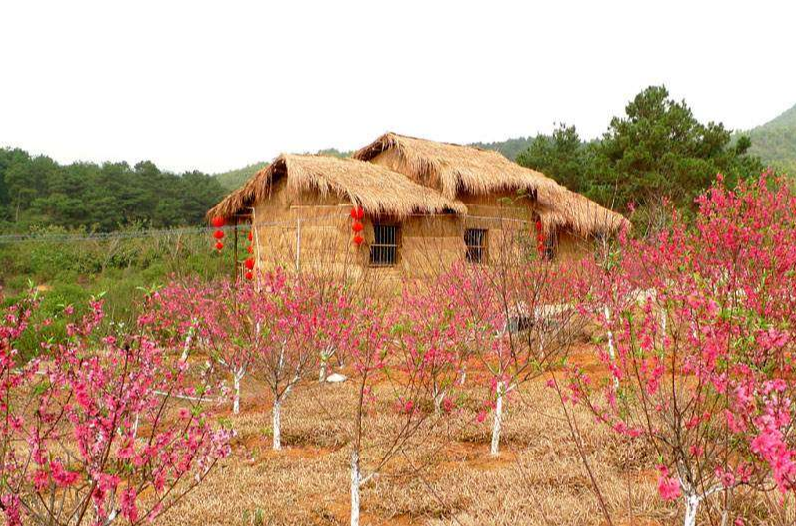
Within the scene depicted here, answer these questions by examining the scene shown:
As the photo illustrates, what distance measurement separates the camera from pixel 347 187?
12148 mm

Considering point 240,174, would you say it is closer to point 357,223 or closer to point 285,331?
point 357,223

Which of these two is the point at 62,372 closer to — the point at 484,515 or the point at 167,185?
the point at 484,515

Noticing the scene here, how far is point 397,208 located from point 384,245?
3.49 ft

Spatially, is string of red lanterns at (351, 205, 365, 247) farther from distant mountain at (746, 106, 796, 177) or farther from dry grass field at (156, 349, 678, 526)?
distant mountain at (746, 106, 796, 177)

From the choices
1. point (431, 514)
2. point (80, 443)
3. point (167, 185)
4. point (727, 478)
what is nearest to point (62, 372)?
point (80, 443)

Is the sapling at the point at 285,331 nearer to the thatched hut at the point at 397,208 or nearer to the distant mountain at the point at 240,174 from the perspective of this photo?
the thatched hut at the point at 397,208

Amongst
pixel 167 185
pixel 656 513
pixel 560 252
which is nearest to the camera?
pixel 656 513

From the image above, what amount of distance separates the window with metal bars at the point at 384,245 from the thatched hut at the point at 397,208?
2cm

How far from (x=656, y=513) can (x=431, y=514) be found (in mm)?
1607

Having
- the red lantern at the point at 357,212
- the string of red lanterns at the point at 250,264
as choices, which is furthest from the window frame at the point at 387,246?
the string of red lanterns at the point at 250,264

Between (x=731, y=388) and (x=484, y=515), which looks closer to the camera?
(x=731, y=388)

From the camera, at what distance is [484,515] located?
3930 mm

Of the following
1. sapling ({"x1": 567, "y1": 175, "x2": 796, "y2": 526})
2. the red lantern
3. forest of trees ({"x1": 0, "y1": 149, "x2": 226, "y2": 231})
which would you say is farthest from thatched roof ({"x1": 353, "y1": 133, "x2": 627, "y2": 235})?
forest of trees ({"x1": 0, "y1": 149, "x2": 226, "y2": 231})

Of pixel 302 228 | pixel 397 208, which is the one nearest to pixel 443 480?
pixel 397 208
